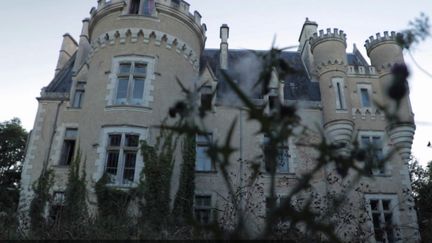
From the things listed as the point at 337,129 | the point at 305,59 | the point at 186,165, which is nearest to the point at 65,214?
the point at 186,165

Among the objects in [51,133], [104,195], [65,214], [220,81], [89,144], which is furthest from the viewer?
[220,81]

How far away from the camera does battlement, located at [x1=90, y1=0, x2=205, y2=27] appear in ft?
52.6

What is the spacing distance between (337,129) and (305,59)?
5.96 meters

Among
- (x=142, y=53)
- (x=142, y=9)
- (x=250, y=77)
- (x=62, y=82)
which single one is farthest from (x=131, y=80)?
(x=250, y=77)

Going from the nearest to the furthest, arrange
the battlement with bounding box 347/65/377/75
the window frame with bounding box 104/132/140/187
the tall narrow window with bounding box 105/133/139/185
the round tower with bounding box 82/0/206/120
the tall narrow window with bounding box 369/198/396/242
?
the window frame with bounding box 104/132/140/187 < the tall narrow window with bounding box 105/133/139/185 < the round tower with bounding box 82/0/206/120 < the tall narrow window with bounding box 369/198/396/242 < the battlement with bounding box 347/65/377/75

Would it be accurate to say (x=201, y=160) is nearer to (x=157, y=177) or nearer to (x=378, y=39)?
(x=157, y=177)

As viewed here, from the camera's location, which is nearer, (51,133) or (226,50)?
(51,133)

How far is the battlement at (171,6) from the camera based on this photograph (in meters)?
16.0

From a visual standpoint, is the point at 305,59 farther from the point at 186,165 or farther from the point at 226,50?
the point at 186,165

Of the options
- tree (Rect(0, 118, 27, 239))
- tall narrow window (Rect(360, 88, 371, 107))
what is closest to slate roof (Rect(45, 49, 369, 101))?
tall narrow window (Rect(360, 88, 371, 107))

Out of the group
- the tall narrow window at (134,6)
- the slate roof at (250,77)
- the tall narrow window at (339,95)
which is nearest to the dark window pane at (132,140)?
the slate roof at (250,77)

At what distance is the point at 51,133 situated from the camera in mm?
15852

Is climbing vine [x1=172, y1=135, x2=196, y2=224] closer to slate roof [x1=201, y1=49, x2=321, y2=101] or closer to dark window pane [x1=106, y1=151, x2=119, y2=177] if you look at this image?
dark window pane [x1=106, y1=151, x2=119, y2=177]

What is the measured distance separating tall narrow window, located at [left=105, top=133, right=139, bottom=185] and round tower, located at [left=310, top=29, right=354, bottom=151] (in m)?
8.04
